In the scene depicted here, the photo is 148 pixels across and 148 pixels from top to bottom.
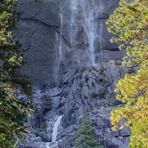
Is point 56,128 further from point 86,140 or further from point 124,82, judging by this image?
point 124,82

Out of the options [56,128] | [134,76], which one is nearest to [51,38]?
[56,128]

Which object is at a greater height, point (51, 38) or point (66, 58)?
point (51, 38)

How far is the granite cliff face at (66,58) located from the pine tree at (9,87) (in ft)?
125

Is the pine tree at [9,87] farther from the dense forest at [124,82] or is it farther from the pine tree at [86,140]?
the pine tree at [86,140]

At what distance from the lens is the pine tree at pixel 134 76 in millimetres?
9258

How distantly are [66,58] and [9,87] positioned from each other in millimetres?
48276

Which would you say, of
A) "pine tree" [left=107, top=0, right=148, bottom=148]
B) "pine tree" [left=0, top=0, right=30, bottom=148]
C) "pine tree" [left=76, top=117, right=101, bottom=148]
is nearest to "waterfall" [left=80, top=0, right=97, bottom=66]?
"pine tree" [left=76, top=117, right=101, bottom=148]

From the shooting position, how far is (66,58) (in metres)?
61.2

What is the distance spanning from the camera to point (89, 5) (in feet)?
207

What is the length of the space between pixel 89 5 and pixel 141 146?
180 ft

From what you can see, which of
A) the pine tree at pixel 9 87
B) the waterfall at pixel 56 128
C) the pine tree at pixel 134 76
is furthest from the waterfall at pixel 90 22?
the pine tree at pixel 134 76

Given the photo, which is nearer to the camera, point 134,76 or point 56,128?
point 134,76

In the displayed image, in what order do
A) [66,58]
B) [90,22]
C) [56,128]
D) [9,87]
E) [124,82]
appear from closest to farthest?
[124,82]
[9,87]
[56,128]
[66,58]
[90,22]

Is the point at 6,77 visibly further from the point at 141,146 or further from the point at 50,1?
the point at 50,1
